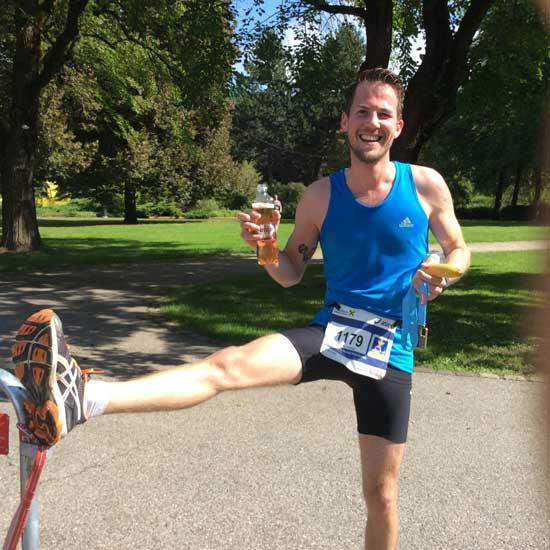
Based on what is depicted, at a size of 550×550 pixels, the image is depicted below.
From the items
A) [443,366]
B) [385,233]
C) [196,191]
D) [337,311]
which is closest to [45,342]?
[337,311]

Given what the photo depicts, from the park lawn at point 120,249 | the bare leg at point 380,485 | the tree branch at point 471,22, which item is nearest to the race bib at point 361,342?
the bare leg at point 380,485

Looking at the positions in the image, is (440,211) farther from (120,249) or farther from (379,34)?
(120,249)

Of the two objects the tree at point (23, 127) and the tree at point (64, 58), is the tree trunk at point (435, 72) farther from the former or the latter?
the tree at point (23, 127)

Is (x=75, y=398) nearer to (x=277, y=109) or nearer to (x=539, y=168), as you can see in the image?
(x=539, y=168)

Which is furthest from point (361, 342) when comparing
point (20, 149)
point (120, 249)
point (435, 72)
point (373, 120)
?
point (120, 249)

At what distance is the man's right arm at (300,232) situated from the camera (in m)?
2.72

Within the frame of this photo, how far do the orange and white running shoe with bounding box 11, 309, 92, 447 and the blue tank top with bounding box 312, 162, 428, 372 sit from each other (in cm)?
108

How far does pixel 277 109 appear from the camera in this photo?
63.2m

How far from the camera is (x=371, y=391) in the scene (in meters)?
2.53

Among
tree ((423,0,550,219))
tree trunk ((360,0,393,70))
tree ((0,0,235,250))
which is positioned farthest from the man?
tree ((0,0,235,250))

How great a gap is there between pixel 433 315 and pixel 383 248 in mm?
6720

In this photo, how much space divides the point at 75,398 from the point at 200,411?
3135 mm

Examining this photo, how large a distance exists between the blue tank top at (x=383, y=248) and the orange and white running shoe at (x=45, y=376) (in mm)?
1079

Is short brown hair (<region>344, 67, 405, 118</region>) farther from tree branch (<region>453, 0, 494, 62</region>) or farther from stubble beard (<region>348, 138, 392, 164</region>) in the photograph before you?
tree branch (<region>453, 0, 494, 62</region>)
